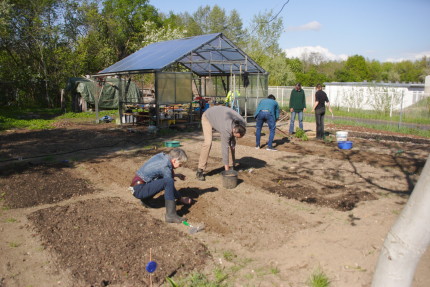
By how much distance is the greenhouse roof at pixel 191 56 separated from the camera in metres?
15.6

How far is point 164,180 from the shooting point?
5512 mm

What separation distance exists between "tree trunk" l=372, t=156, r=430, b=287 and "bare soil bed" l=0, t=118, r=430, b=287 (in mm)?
2179

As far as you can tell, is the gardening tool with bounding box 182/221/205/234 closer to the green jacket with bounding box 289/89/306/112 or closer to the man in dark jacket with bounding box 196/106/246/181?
the man in dark jacket with bounding box 196/106/246/181

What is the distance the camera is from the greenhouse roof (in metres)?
15.6

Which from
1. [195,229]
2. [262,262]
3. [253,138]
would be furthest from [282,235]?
[253,138]

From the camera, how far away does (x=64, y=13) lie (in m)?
28.8

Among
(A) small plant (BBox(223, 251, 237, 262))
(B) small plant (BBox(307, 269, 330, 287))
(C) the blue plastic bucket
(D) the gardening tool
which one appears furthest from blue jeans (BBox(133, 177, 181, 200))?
(C) the blue plastic bucket

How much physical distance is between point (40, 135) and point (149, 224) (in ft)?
37.3

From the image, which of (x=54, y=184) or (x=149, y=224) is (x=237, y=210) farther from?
(x=54, y=184)

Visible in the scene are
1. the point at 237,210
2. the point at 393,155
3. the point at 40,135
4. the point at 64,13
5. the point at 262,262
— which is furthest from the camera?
the point at 64,13

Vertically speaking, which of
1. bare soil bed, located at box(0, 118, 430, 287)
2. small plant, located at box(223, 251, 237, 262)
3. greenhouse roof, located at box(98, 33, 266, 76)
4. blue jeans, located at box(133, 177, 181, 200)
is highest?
greenhouse roof, located at box(98, 33, 266, 76)

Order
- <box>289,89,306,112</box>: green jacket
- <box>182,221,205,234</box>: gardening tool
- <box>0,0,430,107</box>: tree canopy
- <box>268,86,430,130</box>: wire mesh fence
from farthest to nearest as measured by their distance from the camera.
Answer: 1. <box>0,0,430,107</box>: tree canopy
2. <box>268,86,430,130</box>: wire mesh fence
3. <box>289,89,306,112</box>: green jacket
4. <box>182,221,205,234</box>: gardening tool

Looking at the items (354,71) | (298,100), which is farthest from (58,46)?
(354,71)

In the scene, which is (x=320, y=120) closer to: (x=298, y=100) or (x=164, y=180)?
(x=298, y=100)
